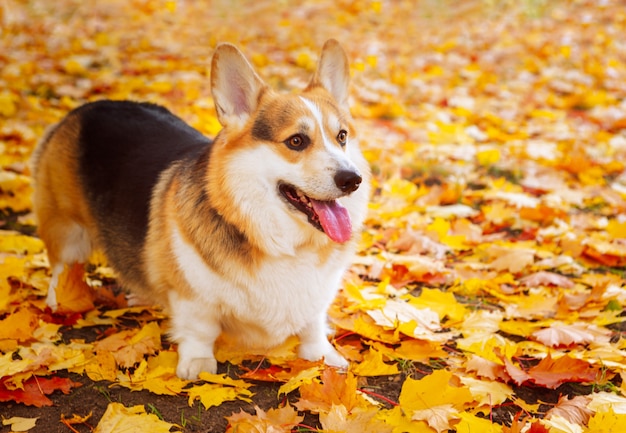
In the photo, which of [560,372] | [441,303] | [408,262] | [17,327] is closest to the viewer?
[560,372]

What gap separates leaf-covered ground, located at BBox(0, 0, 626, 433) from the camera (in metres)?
2.44

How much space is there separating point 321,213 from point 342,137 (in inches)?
17.4

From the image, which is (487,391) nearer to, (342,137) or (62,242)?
(342,137)

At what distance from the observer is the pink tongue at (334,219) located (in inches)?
105

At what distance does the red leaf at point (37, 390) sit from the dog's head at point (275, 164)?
981mm

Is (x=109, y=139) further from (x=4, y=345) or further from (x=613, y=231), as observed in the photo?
(x=613, y=231)

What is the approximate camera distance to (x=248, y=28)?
10.6 m

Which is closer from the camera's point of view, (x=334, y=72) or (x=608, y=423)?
(x=608, y=423)

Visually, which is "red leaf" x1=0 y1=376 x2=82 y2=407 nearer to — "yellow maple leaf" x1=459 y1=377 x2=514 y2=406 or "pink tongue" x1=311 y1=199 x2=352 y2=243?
"pink tongue" x1=311 y1=199 x2=352 y2=243

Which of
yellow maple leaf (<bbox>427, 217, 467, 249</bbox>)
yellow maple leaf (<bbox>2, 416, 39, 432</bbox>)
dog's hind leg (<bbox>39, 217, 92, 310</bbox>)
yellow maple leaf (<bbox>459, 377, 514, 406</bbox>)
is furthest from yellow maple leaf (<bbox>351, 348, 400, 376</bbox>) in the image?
dog's hind leg (<bbox>39, 217, 92, 310</bbox>)

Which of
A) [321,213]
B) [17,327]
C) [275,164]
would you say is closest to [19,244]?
[17,327]

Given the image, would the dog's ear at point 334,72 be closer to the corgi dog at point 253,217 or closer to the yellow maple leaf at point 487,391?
the corgi dog at point 253,217

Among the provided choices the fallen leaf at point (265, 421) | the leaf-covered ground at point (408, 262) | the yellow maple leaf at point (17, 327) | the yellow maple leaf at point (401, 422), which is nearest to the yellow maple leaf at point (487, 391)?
the leaf-covered ground at point (408, 262)

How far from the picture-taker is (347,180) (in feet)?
8.48
